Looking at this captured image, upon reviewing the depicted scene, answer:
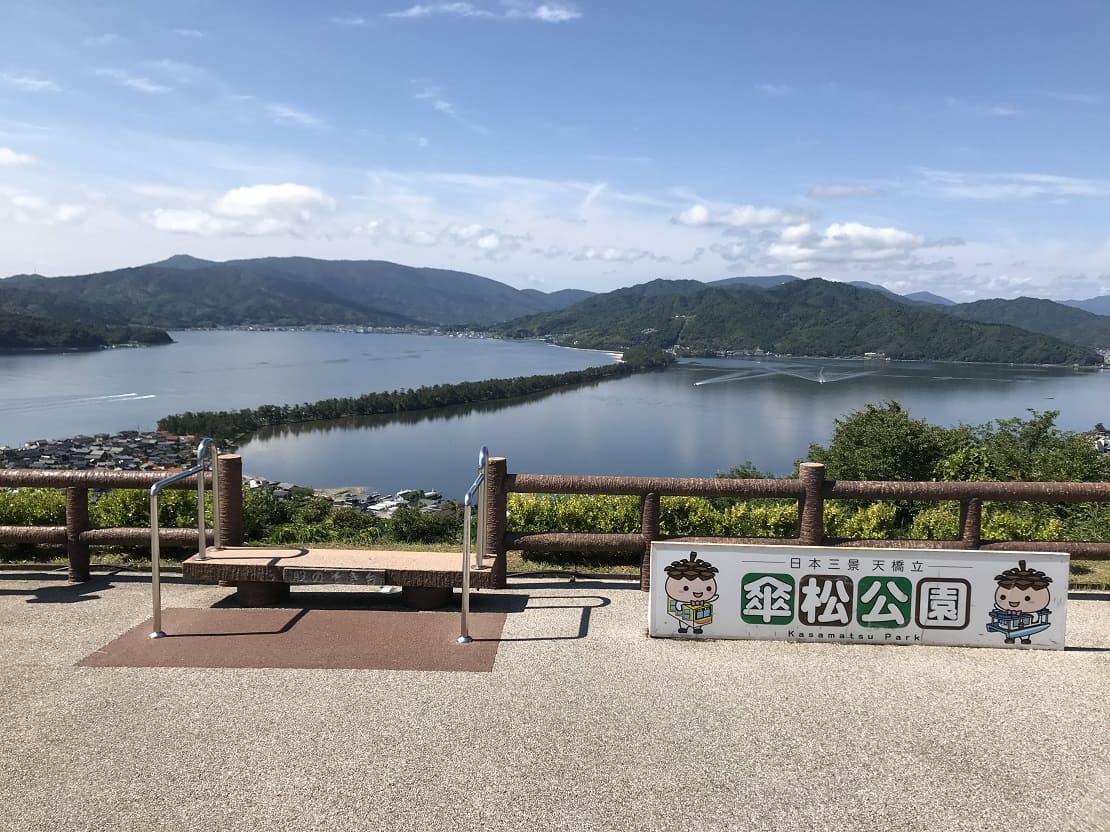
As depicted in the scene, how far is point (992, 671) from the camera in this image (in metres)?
4.89

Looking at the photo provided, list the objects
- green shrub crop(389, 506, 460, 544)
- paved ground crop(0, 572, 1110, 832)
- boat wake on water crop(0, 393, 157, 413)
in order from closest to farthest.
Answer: paved ground crop(0, 572, 1110, 832)
green shrub crop(389, 506, 460, 544)
boat wake on water crop(0, 393, 157, 413)

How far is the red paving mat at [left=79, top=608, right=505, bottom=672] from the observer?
16.1 feet

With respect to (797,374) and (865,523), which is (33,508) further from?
(797,374)

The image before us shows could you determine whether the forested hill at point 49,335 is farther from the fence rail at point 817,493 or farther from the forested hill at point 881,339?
the fence rail at point 817,493

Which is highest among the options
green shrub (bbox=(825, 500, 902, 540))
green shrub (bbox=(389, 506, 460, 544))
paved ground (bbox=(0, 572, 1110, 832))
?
green shrub (bbox=(825, 500, 902, 540))

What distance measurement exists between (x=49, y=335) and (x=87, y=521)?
16186 centimetres

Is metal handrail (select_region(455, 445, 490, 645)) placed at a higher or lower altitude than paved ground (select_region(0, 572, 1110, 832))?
higher

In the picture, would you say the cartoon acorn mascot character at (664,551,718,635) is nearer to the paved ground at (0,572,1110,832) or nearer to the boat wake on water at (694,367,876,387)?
the paved ground at (0,572,1110,832)

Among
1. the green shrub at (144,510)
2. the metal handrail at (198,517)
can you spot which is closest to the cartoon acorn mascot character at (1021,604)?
the metal handrail at (198,517)

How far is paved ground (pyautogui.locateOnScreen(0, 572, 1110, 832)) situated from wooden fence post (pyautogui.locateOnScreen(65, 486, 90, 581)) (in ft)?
3.52

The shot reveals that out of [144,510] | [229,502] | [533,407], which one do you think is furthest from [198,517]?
[533,407]

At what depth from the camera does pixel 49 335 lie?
142 meters

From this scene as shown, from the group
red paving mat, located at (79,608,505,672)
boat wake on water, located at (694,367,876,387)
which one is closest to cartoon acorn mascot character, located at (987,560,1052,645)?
red paving mat, located at (79,608,505,672)

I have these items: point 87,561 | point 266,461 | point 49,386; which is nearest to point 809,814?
point 87,561
